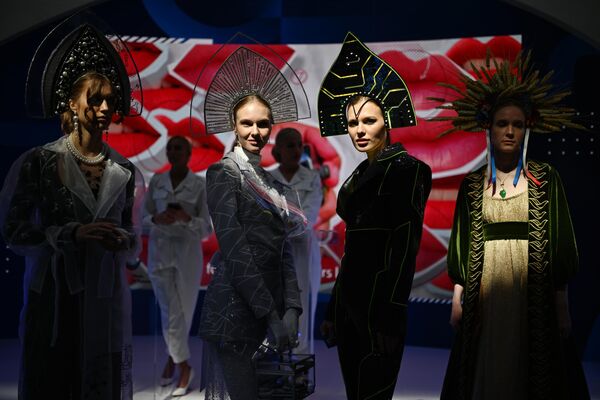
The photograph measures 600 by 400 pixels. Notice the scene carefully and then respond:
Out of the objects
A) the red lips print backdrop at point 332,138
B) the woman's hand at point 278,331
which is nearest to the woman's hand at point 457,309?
the woman's hand at point 278,331

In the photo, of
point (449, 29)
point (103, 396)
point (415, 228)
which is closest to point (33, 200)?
point (103, 396)

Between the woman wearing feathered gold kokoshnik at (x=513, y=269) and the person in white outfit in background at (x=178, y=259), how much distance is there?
8.31 feet

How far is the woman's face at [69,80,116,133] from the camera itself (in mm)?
3420

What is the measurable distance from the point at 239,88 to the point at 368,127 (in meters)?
A: 0.60

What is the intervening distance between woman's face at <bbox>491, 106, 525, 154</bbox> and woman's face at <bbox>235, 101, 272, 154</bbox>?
1.12m

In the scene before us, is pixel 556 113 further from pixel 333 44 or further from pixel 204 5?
pixel 204 5

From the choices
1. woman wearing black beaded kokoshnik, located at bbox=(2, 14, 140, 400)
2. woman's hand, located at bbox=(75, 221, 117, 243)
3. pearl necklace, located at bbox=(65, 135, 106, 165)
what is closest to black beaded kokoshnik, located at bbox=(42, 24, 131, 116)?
woman wearing black beaded kokoshnik, located at bbox=(2, 14, 140, 400)

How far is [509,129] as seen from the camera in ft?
12.4

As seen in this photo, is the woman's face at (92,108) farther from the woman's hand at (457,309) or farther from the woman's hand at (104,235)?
the woman's hand at (457,309)

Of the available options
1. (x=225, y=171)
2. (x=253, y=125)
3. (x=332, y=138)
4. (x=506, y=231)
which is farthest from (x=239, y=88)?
(x=332, y=138)

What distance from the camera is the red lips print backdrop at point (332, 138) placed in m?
7.56

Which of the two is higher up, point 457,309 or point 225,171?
point 225,171

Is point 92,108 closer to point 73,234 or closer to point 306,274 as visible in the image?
point 73,234

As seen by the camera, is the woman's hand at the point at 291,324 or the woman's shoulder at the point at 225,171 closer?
the woman's hand at the point at 291,324
